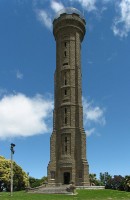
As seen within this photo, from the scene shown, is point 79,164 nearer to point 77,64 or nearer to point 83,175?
point 83,175

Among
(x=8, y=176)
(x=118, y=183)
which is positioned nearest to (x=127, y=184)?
(x=118, y=183)

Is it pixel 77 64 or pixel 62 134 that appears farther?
pixel 77 64

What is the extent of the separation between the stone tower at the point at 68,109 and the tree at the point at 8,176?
18.3 metres

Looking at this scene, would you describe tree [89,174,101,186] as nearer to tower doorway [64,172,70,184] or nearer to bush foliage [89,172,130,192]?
bush foliage [89,172,130,192]

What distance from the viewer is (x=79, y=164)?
6156cm

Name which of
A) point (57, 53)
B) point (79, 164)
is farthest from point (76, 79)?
point (79, 164)

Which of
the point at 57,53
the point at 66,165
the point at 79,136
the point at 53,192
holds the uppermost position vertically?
the point at 57,53

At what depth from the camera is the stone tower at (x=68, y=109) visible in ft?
202

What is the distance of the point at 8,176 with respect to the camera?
76.9 meters

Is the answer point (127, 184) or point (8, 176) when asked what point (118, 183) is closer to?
point (127, 184)

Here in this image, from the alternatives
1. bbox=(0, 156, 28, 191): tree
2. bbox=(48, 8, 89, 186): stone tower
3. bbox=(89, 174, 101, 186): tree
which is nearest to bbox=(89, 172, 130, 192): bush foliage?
bbox=(89, 174, 101, 186): tree

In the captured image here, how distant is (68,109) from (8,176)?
23174 millimetres

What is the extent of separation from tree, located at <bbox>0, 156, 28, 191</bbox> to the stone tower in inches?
719

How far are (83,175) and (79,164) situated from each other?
6.90 ft
